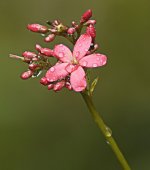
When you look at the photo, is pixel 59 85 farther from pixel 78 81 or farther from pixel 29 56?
pixel 29 56

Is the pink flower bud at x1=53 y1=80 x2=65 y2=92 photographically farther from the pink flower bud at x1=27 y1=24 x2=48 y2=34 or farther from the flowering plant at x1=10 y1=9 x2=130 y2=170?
the pink flower bud at x1=27 y1=24 x2=48 y2=34

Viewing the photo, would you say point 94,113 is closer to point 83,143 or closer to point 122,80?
point 83,143

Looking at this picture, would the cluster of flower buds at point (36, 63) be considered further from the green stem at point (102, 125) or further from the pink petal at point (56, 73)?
the green stem at point (102, 125)

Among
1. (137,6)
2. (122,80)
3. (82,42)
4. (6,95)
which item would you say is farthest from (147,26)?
(82,42)

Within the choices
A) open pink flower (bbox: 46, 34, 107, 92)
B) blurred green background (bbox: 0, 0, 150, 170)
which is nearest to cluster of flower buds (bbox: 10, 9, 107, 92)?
open pink flower (bbox: 46, 34, 107, 92)

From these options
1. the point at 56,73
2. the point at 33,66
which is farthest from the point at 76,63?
the point at 33,66

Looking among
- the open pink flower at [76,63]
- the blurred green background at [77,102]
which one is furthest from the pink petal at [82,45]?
the blurred green background at [77,102]

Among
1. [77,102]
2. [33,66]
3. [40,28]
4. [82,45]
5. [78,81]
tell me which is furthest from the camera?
[77,102]
